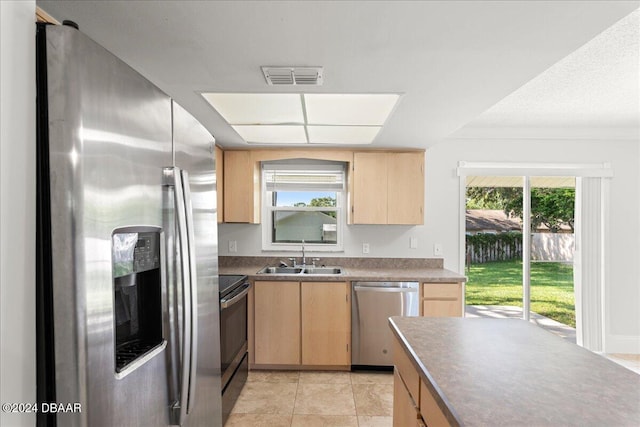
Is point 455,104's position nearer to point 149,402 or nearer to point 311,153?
point 311,153

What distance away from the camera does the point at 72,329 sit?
80cm

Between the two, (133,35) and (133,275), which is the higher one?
(133,35)

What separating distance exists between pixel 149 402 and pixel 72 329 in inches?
15.8

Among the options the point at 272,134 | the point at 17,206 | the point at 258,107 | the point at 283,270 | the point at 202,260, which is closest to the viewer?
the point at 17,206

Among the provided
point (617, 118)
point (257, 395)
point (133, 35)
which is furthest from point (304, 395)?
point (617, 118)

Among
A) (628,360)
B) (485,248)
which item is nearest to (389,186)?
(485,248)

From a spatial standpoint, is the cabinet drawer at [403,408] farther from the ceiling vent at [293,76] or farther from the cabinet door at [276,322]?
the cabinet door at [276,322]

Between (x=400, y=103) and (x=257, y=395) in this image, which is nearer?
(x=400, y=103)

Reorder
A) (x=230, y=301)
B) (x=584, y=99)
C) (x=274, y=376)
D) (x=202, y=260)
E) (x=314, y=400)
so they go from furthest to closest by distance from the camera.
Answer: (x=274, y=376) < (x=584, y=99) < (x=314, y=400) < (x=230, y=301) < (x=202, y=260)

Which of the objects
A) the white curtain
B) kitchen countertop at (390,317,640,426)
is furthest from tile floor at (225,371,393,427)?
the white curtain

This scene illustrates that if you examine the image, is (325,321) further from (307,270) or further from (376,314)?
(307,270)

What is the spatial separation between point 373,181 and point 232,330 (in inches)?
79.1

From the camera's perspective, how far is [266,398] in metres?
2.96

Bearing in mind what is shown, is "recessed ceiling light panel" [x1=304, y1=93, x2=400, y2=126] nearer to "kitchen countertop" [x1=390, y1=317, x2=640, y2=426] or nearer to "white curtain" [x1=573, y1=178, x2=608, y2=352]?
"kitchen countertop" [x1=390, y1=317, x2=640, y2=426]
